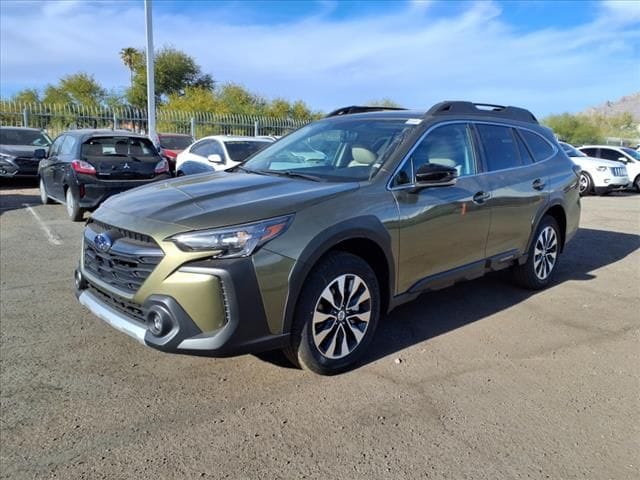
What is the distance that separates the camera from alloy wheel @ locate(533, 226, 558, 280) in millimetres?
5266

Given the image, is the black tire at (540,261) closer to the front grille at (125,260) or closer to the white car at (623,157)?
the front grille at (125,260)

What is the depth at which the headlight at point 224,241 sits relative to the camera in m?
2.81

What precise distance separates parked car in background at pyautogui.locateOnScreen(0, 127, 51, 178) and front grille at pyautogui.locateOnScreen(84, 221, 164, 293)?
1118 cm

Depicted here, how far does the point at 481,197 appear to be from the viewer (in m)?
4.26

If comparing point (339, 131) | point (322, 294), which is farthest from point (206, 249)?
point (339, 131)

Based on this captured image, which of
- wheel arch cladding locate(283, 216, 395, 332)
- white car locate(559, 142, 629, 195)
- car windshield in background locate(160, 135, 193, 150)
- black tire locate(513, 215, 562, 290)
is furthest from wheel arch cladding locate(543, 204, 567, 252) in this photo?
car windshield in background locate(160, 135, 193, 150)

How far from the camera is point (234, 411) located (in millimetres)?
2994

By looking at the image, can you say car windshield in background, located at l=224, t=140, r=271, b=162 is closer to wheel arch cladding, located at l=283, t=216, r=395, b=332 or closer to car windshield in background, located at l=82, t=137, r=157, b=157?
car windshield in background, located at l=82, t=137, r=157, b=157

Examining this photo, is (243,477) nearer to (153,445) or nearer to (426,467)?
(153,445)

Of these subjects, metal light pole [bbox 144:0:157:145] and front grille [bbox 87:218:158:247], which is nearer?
front grille [bbox 87:218:158:247]

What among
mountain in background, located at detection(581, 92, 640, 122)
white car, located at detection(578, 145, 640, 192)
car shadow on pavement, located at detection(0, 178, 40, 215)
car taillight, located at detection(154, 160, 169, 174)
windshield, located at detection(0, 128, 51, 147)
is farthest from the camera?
mountain in background, located at detection(581, 92, 640, 122)

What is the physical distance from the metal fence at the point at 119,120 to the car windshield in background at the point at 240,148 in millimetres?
6885

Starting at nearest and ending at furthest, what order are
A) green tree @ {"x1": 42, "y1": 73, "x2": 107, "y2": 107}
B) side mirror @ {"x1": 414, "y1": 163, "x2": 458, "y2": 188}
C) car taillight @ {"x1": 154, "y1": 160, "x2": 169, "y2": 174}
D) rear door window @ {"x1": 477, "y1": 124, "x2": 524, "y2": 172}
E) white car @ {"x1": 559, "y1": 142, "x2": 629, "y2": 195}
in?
side mirror @ {"x1": 414, "y1": 163, "x2": 458, "y2": 188}
rear door window @ {"x1": 477, "y1": 124, "x2": 524, "y2": 172}
car taillight @ {"x1": 154, "y1": 160, "x2": 169, "y2": 174}
white car @ {"x1": 559, "y1": 142, "x2": 629, "y2": 195}
green tree @ {"x1": 42, "y1": 73, "x2": 107, "y2": 107}

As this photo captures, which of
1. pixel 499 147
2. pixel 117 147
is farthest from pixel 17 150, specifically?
pixel 499 147
